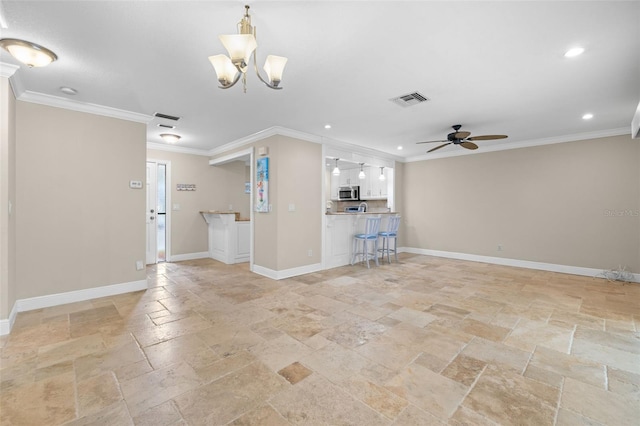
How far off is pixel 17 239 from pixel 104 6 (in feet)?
9.86

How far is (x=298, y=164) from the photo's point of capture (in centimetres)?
497

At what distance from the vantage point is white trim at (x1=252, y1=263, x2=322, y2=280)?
4.68 metres

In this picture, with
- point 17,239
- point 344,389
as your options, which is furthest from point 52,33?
point 344,389

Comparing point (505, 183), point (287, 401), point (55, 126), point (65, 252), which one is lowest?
point (287, 401)

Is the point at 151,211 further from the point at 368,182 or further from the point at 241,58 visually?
the point at 368,182

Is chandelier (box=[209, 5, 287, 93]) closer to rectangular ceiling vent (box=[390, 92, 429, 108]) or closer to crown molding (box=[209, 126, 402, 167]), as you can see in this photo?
rectangular ceiling vent (box=[390, 92, 429, 108])

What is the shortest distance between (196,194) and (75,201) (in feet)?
9.68

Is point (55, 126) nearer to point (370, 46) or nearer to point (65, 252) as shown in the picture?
point (65, 252)

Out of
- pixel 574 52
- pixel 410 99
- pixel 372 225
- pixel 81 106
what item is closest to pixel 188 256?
pixel 81 106

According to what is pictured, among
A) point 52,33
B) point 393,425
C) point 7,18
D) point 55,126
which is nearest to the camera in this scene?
point 393,425

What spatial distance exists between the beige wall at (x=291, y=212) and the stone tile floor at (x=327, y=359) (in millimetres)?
998

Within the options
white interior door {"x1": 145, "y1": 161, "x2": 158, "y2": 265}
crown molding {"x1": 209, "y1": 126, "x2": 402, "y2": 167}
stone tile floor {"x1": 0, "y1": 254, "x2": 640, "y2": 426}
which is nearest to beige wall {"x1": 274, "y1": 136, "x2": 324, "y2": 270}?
crown molding {"x1": 209, "y1": 126, "x2": 402, "y2": 167}

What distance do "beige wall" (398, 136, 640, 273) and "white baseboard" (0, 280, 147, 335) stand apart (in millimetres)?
6284

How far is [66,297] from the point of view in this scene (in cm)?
352
